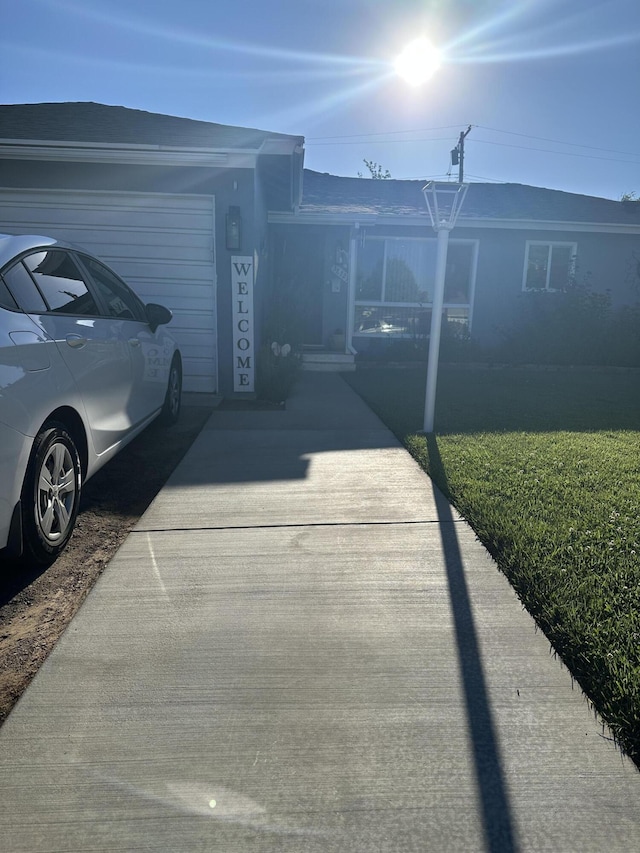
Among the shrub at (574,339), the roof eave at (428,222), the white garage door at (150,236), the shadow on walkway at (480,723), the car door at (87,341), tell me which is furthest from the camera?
the shrub at (574,339)

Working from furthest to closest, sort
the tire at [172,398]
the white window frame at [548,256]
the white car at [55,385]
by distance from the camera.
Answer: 1. the white window frame at [548,256]
2. the tire at [172,398]
3. the white car at [55,385]

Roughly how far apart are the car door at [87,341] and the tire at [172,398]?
5.36 ft

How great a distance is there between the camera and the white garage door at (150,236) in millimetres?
7535

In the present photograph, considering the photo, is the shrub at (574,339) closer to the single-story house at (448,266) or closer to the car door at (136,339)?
the single-story house at (448,266)

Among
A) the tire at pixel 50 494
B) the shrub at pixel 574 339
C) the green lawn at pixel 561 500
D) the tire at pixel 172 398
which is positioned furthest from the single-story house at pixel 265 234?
the tire at pixel 50 494

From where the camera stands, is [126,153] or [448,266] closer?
[126,153]

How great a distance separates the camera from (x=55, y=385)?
3.02 m

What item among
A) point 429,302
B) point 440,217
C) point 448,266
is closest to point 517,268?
point 448,266

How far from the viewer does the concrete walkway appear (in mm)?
1571

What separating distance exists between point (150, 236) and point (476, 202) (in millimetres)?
9346

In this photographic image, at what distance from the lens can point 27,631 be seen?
8.22 ft

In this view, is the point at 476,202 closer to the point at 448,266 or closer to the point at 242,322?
the point at 448,266

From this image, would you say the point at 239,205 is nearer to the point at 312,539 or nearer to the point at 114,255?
the point at 114,255

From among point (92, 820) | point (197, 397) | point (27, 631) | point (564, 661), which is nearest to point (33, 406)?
point (27, 631)
